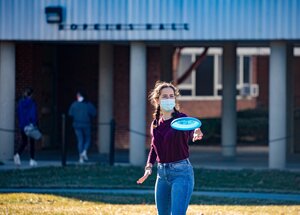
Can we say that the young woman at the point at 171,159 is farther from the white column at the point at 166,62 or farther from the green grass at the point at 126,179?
the white column at the point at 166,62

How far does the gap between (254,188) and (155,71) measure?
12.8 metres

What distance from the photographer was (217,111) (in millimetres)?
37875

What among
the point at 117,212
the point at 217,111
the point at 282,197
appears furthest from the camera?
the point at 217,111

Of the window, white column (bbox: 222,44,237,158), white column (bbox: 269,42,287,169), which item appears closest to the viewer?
white column (bbox: 269,42,287,169)

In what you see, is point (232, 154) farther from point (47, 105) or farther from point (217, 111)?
point (217, 111)

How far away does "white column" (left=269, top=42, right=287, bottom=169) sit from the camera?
2167 cm

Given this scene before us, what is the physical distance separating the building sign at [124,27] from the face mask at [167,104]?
11.7m

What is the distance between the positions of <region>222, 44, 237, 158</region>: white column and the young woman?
1597 cm

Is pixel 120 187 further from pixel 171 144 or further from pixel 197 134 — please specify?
pixel 197 134

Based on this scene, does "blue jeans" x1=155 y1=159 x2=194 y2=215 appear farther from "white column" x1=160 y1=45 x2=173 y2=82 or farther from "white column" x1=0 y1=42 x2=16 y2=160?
"white column" x1=160 y1=45 x2=173 y2=82

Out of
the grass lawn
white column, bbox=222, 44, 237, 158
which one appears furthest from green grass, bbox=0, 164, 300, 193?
white column, bbox=222, 44, 237, 158

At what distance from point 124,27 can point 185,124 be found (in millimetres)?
12405

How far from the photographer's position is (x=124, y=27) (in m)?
22.1

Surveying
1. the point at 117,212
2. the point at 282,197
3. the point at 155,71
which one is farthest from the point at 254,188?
the point at 155,71
